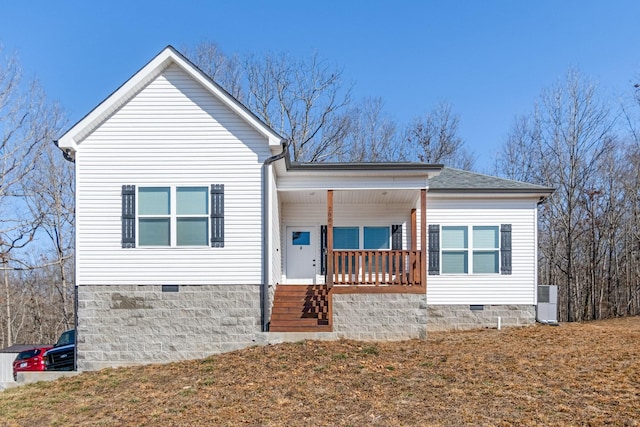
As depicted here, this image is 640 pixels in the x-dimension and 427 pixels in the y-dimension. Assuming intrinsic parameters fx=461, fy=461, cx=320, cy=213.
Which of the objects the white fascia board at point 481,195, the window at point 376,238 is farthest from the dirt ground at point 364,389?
the white fascia board at point 481,195

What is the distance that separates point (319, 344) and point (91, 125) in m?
6.75

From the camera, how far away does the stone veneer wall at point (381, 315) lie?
10484mm

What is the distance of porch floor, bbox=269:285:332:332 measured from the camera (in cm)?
1008

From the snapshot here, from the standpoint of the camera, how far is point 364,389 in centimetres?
717

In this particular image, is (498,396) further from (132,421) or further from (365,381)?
(132,421)

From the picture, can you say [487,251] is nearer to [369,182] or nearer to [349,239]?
[349,239]

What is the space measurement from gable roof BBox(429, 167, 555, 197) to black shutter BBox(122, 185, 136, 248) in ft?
25.5

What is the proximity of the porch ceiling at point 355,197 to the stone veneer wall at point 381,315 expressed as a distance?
104 inches

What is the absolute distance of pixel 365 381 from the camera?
7.53 meters

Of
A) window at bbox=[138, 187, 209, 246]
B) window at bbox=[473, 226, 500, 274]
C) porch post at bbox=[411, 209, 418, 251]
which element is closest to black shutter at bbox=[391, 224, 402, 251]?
porch post at bbox=[411, 209, 418, 251]

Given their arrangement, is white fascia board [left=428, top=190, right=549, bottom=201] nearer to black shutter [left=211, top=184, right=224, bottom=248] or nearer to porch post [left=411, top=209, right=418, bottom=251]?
porch post [left=411, top=209, right=418, bottom=251]

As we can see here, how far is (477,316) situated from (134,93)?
10.6 m

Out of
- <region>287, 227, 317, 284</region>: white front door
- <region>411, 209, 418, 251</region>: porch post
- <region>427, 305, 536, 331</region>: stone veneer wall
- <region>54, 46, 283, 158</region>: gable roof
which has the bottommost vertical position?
<region>427, 305, 536, 331</region>: stone veneer wall

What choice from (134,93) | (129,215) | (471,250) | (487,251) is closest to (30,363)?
(129,215)
